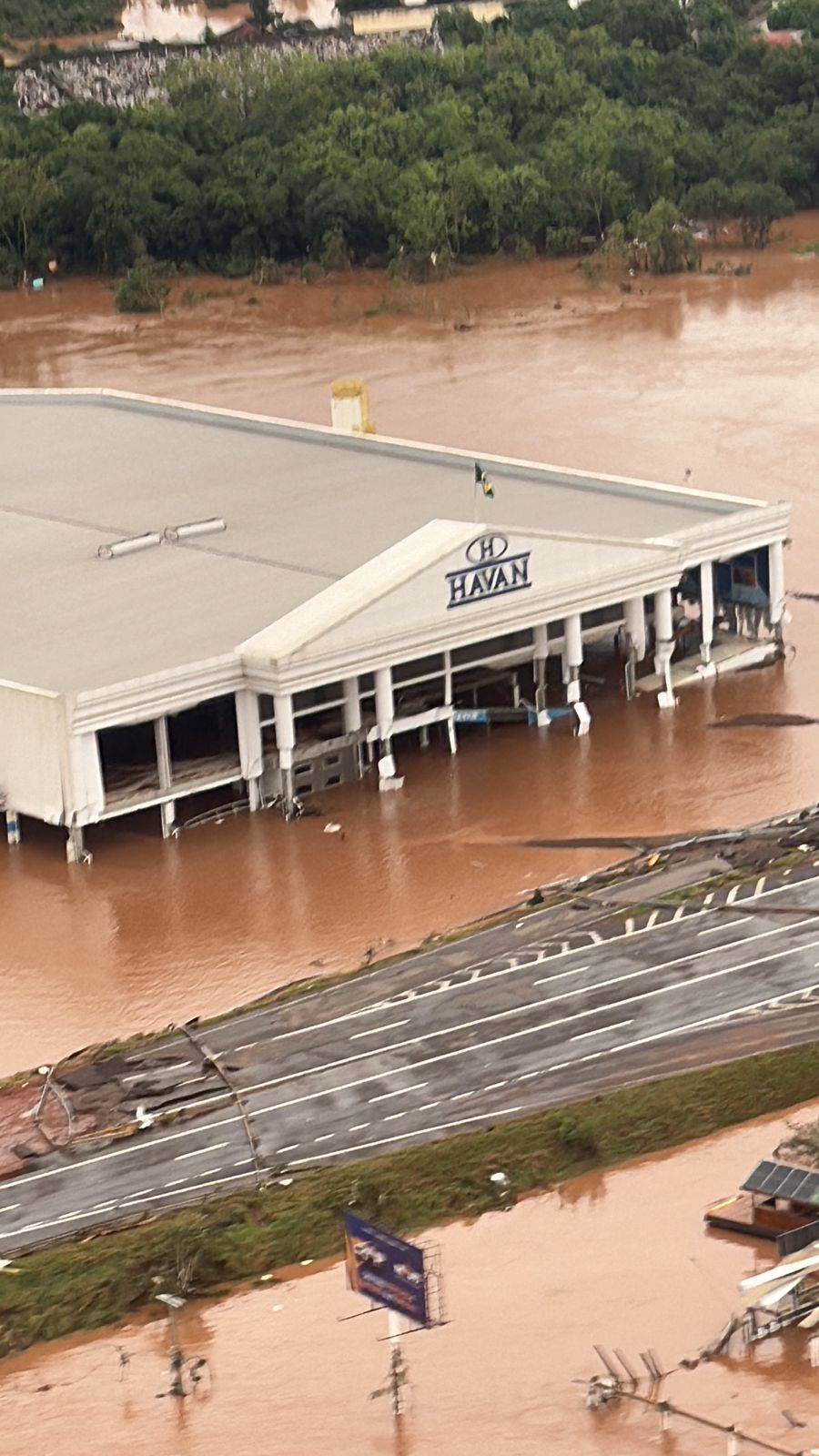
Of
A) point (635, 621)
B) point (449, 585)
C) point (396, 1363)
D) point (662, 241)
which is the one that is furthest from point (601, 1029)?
point (662, 241)

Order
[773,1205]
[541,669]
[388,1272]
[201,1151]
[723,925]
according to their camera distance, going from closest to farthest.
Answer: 1. [388,1272]
2. [773,1205]
3. [201,1151]
4. [723,925]
5. [541,669]

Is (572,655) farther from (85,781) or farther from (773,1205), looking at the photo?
(773,1205)

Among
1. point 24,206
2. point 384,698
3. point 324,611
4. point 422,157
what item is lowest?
point 384,698

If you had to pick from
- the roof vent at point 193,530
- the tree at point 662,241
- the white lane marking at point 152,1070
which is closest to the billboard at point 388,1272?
the white lane marking at point 152,1070

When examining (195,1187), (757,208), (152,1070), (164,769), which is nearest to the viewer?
(195,1187)

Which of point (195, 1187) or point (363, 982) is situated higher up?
point (363, 982)

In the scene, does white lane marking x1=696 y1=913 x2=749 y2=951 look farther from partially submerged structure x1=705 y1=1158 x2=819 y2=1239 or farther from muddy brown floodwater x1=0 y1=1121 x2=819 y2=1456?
partially submerged structure x1=705 y1=1158 x2=819 y2=1239

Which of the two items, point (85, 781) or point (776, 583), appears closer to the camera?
point (85, 781)
